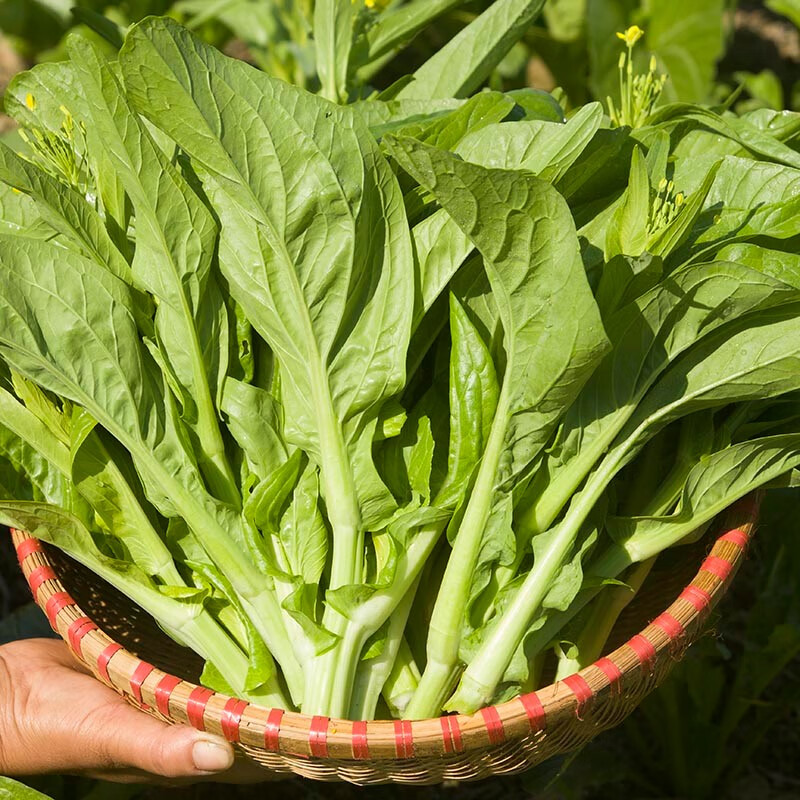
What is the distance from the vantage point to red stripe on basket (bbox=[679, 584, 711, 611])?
888 millimetres

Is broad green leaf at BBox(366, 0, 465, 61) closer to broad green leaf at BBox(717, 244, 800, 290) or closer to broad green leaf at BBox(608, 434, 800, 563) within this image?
broad green leaf at BBox(717, 244, 800, 290)

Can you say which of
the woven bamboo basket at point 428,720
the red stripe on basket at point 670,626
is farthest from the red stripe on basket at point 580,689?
the red stripe on basket at point 670,626

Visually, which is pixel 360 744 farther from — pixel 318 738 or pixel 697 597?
pixel 697 597

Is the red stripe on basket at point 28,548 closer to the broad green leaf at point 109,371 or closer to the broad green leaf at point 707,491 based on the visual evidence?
the broad green leaf at point 109,371

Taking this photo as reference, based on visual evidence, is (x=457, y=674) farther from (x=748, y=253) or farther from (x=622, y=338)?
(x=748, y=253)

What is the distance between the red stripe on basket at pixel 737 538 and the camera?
0.96 meters

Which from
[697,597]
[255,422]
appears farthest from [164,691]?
[697,597]

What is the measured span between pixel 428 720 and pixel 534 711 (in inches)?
3.5

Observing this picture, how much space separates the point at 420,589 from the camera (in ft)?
3.14

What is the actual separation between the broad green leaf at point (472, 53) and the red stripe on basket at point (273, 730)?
29.6 inches

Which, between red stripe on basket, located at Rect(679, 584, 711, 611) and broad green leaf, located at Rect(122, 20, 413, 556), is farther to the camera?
red stripe on basket, located at Rect(679, 584, 711, 611)

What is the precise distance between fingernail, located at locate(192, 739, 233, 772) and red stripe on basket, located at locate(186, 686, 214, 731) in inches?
1.0

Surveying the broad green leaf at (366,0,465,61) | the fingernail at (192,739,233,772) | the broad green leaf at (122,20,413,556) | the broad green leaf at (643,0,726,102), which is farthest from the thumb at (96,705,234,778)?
the broad green leaf at (643,0,726,102)

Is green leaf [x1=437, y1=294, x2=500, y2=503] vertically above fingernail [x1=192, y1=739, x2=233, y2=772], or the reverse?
green leaf [x1=437, y1=294, x2=500, y2=503]
